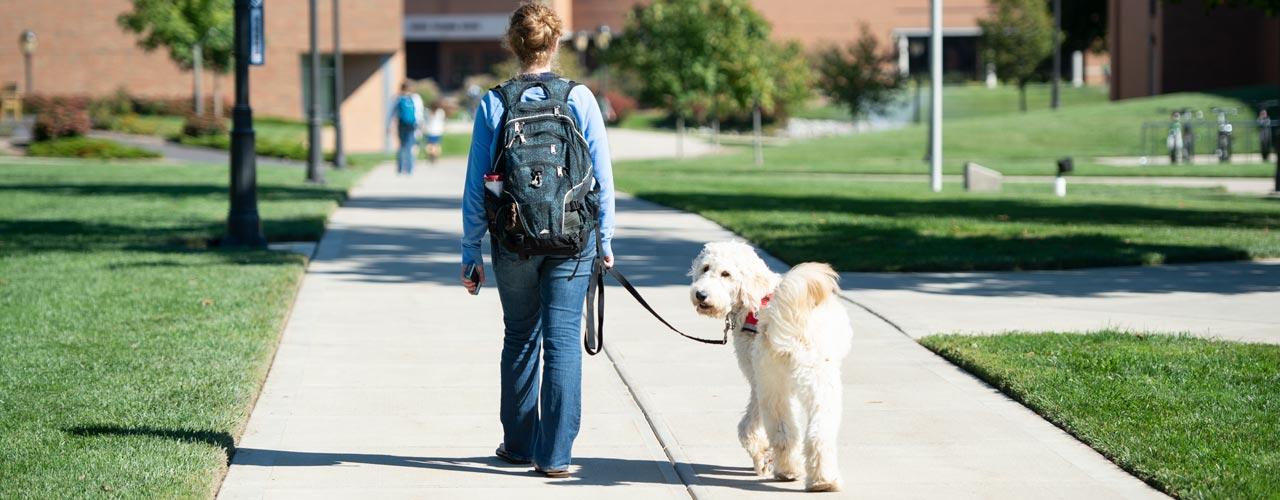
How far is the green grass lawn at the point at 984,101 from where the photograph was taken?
7279 cm

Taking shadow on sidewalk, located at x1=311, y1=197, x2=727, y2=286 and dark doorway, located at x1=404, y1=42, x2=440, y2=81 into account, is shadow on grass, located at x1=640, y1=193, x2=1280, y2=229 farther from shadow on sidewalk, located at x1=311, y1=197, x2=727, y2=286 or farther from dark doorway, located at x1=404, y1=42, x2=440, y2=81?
dark doorway, located at x1=404, y1=42, x2=440, y2=81

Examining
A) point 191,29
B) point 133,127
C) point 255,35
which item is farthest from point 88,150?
point 255,35

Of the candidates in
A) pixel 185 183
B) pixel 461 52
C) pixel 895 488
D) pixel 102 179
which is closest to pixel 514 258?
pixel 895 488

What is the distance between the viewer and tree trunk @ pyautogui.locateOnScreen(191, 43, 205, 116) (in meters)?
47.7

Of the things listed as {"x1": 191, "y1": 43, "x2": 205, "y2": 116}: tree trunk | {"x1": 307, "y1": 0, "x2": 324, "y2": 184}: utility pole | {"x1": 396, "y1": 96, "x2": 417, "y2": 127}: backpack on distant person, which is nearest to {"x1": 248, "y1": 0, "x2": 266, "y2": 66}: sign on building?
{"x1": 307, "y1": 0, "x2": 324, "y2": 184}: utility pole

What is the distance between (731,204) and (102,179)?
530 inches

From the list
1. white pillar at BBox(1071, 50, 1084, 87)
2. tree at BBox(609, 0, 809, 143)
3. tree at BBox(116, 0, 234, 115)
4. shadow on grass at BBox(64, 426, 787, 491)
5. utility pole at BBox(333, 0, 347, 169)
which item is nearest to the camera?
shadow on grass at BBox(64, 426, 787, 491)

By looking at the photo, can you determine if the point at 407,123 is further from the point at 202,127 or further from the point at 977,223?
the point at 202,127

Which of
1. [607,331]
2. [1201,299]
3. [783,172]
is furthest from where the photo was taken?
[783,172]

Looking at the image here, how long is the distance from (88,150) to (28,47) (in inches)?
624

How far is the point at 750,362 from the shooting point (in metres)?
5.89

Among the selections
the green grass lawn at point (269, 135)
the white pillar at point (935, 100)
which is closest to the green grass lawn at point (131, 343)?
the white pillar at point (935, 100)

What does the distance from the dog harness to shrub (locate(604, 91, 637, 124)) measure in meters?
62.4

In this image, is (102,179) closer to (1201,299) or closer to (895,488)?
(1201,299)
